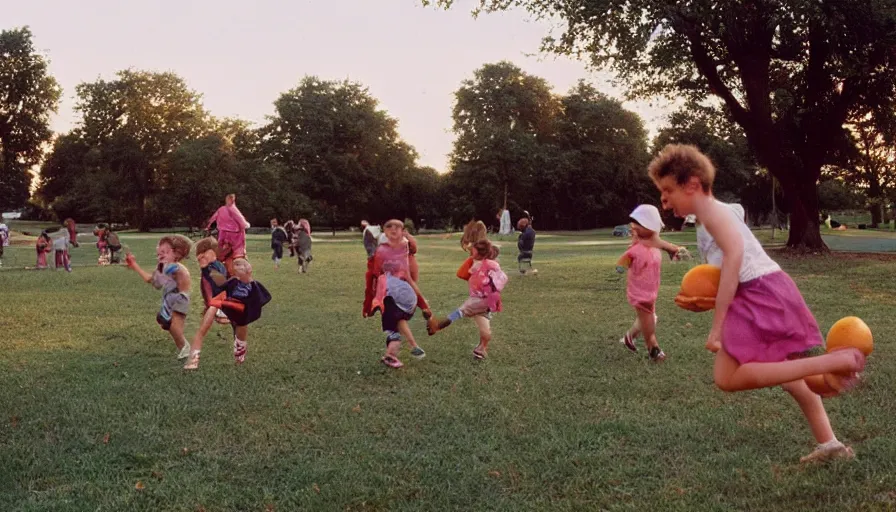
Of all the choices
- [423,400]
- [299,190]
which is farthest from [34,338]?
[299,190]

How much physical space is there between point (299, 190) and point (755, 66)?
2027 inches

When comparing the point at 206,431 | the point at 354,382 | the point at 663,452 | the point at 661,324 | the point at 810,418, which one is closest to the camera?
the point at 810,418

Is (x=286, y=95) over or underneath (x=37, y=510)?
over

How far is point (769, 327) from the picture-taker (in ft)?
13.2

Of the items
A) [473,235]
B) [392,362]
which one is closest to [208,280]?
[392,362]

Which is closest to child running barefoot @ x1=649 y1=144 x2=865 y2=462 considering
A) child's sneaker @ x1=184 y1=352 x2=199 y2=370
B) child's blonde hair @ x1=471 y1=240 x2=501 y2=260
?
child's blonde hair @ x1=471 y1=240 x2=501 y2=260

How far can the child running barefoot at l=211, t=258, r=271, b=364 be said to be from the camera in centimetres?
811

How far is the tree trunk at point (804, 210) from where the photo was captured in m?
26.1

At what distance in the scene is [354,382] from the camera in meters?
7.33

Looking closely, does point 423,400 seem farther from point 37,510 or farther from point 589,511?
point 37,510

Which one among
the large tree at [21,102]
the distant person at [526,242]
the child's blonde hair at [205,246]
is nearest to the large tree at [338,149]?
the large tree at [21,102]

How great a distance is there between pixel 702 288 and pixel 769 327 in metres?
0.43

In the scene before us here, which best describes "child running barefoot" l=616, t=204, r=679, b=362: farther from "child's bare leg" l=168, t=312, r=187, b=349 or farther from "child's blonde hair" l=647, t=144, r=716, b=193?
"child's bare leg" l=168, t=312, r=187, b=349

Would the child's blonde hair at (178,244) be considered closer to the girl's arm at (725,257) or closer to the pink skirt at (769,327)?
the girl's arm at (725,257)
